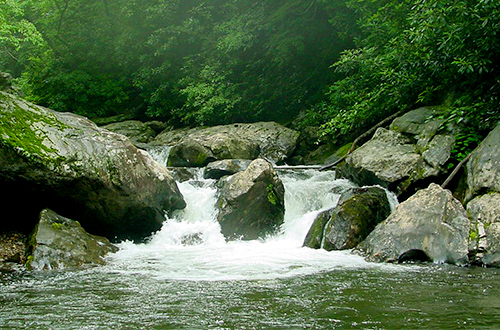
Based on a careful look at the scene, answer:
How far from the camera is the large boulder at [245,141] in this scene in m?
12.9

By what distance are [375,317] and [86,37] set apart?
23210mm

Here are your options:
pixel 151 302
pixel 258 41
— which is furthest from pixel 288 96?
pixel 151 302

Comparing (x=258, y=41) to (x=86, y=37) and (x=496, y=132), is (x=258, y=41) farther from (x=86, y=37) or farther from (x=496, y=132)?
(x=496, y=132)

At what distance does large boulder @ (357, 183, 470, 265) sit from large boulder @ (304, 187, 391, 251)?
0.41 metres

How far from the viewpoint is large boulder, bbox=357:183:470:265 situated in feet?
19.7

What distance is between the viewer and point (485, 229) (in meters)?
6.03

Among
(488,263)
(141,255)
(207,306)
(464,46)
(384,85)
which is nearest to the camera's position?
(207,306)

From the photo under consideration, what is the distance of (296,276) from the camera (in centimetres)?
526

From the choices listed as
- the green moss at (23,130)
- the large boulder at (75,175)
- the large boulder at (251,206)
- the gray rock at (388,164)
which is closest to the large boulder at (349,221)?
the gray rock at (388,164)

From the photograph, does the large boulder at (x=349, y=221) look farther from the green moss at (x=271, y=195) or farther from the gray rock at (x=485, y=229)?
the gray rock at (x=485, y=229)

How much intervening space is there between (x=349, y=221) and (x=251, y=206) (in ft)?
6.59

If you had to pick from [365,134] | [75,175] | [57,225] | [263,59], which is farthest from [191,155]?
[263,59]

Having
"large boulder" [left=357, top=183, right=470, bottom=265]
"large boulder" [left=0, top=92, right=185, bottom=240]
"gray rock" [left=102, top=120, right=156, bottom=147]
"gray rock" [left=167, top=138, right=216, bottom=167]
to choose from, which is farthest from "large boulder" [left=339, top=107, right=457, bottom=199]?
"gray rock" [left=102, top=120, right=156, bottom=147]

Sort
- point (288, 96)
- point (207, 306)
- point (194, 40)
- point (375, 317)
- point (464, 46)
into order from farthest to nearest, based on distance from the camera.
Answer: point (194, 40) → point (288, 96) → point (464, 46) → point (207, 306) → point (375, 317)
